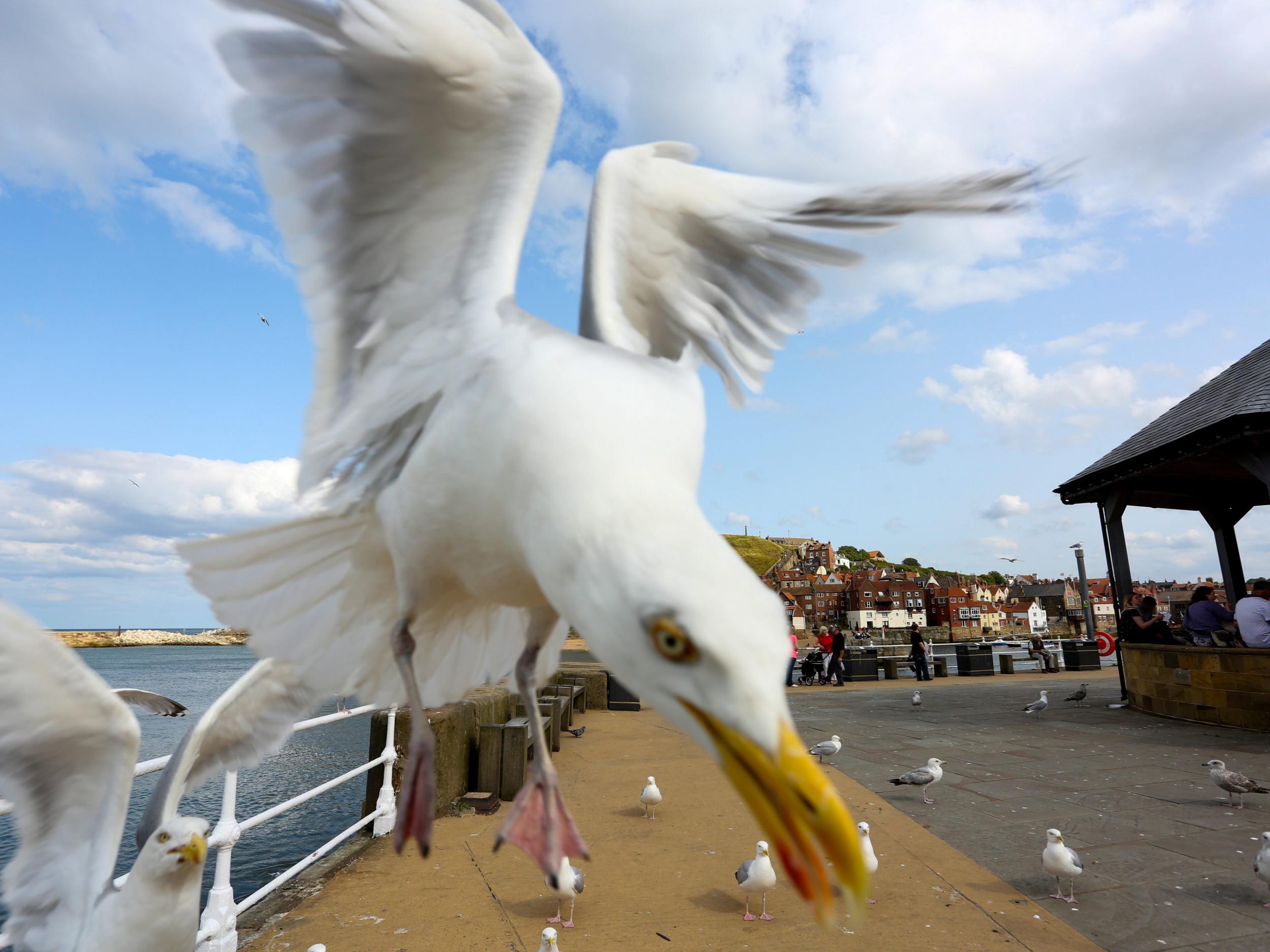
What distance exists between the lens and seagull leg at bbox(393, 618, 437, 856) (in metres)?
1.09

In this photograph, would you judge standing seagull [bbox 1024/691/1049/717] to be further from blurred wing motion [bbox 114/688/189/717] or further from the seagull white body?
blurred wing motion [bbox 114/688/189/717]

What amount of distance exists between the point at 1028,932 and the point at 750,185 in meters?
4.44

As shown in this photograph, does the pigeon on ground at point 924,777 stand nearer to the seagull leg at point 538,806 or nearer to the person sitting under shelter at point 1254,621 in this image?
the person sitting under shelter at point 1254,621

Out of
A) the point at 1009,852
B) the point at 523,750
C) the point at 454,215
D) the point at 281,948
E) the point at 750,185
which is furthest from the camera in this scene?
the point at 523,750

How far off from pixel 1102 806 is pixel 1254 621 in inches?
177

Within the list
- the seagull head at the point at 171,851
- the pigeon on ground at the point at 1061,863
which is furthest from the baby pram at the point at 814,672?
the seagull head at the point at 171,851

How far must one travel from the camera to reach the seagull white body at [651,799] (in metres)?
6.22

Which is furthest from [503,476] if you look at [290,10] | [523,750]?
[523,750]

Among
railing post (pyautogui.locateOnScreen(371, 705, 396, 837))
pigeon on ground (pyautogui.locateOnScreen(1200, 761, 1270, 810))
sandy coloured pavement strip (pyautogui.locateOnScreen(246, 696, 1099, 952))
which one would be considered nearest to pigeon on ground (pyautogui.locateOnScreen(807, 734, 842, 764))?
sandy coloured pavement strip (pyautogui.locateOnScreen(246, 696, 1099, 952))

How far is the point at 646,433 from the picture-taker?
3.43ft

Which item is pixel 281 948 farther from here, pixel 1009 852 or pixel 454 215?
pixel 1009 852

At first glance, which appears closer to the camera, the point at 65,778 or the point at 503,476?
the point at 503,476

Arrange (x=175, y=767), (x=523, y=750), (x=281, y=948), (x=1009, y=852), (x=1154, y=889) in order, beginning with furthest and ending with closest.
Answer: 1. (x=523, y=750)
2. (x=1009, y=852)
3. (x=1154, y=889)
4. (x=281, y=948)
5. (x=175, y=767)

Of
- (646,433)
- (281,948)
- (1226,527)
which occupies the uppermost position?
A: (1226,527)
